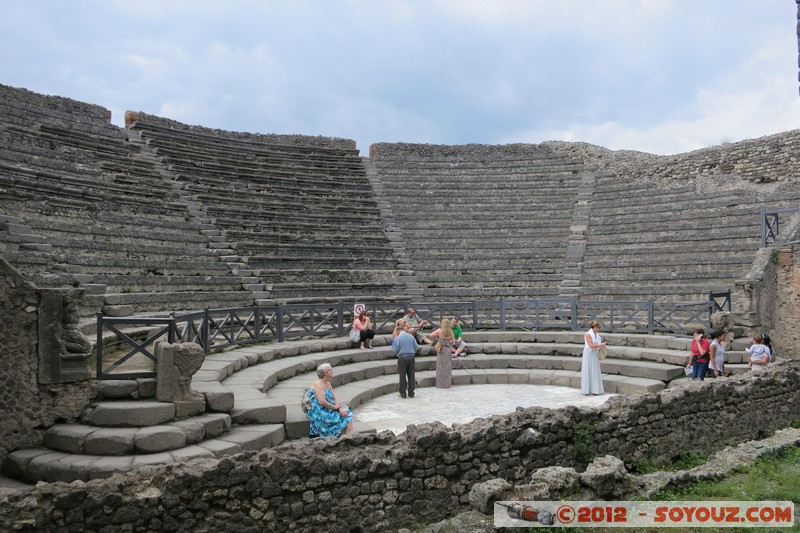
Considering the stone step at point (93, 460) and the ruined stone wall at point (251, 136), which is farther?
the ruined stone wall at point (251, 136)

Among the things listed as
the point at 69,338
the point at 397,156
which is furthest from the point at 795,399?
the point at 397,156

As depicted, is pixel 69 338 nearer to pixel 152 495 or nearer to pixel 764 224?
pixel 152 495

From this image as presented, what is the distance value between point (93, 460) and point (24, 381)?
1428mm

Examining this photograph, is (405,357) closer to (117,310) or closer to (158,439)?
(158,439)

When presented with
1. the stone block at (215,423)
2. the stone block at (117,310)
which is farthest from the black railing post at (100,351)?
the stone block at (117,310)

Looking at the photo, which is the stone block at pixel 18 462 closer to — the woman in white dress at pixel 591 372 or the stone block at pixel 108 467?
the stone block at pixel 108 467

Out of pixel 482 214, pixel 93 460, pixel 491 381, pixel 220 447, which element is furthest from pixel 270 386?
pixel 482 214

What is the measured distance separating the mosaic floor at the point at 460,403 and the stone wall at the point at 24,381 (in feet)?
13.1

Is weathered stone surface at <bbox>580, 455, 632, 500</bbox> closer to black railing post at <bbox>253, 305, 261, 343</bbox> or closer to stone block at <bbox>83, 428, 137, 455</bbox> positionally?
stone block at <bbox>83, 428, 137, 455</bbox>

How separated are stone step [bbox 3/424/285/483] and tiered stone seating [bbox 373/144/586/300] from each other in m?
11.8

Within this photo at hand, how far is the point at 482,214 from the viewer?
69.8ft

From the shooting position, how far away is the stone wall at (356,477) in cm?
424

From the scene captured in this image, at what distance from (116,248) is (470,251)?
10.8 metres

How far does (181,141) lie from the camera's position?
21.9 m
